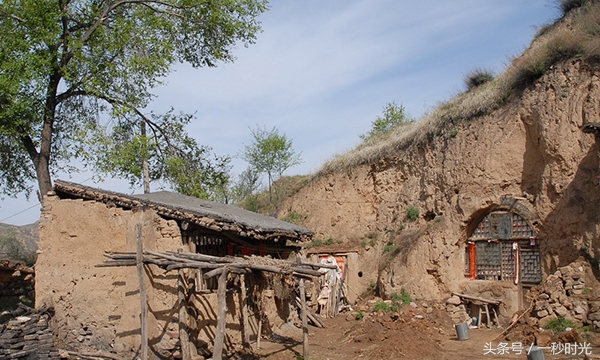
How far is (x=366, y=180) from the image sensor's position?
71.6 ft

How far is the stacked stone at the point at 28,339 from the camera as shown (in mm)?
10148

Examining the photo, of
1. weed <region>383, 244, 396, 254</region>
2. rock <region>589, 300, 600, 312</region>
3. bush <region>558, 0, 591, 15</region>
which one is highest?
bush <region>558, 0, 591, 15</region>

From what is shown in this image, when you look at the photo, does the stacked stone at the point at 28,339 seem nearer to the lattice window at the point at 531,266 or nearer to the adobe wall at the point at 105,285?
the adobe wall at the point at 105,285

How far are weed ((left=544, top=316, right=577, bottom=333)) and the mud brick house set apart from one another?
→ 6.53 m

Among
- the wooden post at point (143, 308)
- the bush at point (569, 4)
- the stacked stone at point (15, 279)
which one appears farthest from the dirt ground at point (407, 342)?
the bush at point (569, 4)

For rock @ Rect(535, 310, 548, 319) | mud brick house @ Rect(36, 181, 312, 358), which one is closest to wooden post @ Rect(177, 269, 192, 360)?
mud brick house @ Rect(36, 181, 312, 358)

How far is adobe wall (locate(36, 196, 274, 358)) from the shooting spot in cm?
984

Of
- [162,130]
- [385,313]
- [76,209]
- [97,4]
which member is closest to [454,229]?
[385,313]

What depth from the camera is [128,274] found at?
10125 mm

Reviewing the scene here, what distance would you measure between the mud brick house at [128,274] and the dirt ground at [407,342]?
1.40m

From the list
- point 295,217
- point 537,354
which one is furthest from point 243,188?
point 537,354

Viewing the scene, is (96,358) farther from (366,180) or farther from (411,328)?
(366,180)

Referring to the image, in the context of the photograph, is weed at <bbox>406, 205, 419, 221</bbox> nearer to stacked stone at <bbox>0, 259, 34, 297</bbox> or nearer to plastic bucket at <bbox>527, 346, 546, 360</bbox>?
plastic bucket at <bbox>527, 346, 546, 360</bbox>

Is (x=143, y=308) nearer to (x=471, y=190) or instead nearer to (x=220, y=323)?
(x=220, y=323)
